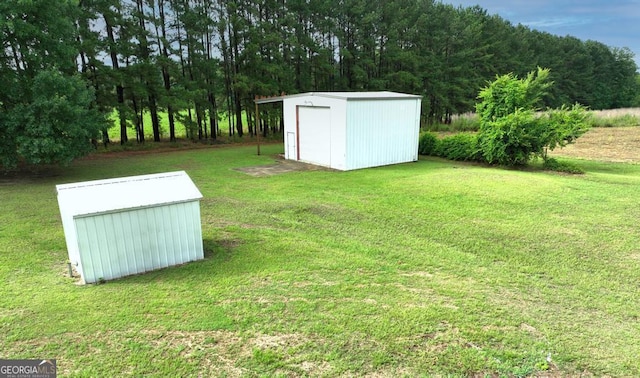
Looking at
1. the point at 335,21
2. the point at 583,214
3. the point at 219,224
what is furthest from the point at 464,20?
the point at 219,224

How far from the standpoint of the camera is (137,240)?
4.46m

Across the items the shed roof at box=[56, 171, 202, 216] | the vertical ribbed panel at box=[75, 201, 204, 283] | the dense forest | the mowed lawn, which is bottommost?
the mowed lawn

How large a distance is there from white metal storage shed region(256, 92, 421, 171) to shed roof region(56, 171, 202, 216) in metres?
7.53

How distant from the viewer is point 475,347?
3086 millimetres

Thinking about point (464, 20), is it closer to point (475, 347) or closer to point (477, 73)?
point (477, 73)

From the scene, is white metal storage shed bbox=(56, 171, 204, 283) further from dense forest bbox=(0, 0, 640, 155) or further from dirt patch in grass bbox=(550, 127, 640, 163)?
dirt patch in grass bbox=(550, 127, 640, 163)

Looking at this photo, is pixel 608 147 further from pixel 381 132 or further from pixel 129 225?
pixel 129 225

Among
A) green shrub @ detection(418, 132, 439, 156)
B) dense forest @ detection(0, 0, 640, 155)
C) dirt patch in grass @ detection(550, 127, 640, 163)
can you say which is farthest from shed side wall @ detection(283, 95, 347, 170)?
dirt patch in grass @ detection(550, 127, 640, 163)

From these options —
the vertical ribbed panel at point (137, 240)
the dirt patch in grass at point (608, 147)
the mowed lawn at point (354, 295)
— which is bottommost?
the dirt patch in grass at point (608, 147)

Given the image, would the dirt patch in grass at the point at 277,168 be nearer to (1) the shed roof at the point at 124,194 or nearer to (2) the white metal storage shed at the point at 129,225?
(1) the shed roof at the point at 124,194

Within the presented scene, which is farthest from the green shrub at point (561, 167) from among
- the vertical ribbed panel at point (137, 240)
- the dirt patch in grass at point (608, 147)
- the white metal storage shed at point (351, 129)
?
the vertical ribbed panel at point (137, 240)

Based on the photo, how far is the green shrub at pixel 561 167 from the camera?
11.6m

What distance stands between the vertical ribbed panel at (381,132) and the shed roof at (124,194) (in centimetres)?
770

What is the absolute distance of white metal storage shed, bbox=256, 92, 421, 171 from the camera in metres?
12.0
